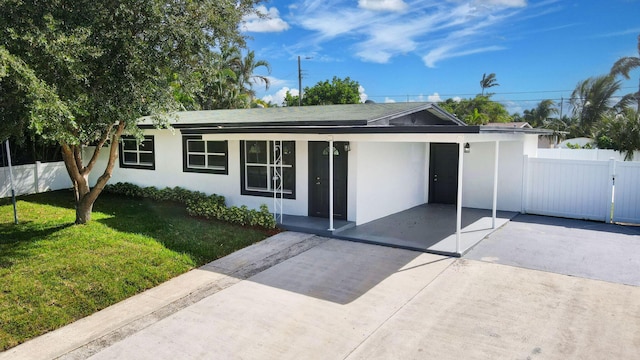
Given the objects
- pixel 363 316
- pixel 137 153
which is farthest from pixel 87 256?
pixel 137 153

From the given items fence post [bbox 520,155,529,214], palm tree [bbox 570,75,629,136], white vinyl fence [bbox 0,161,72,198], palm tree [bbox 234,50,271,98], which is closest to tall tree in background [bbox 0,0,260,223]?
white vinyl fence [bbox 0,161,72,198]

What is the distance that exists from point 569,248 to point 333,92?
30.3 meters

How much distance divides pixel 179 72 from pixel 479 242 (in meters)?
6.72

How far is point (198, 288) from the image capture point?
256 inches

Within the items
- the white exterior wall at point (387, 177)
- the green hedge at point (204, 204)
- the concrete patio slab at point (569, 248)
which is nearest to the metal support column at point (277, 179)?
the green hedge at point (204, 204)

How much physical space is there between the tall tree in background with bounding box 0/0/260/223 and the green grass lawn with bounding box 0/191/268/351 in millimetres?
1899

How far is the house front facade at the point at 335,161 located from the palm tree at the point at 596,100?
95.5 ft

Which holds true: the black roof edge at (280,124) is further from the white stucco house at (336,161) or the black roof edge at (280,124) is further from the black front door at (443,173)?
the black front door at (443,173)

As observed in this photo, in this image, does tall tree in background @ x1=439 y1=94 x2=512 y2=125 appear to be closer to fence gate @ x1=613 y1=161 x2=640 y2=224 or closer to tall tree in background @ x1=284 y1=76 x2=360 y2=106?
tall tree in background @ x1=284 y1=76 x2=360 y2=106

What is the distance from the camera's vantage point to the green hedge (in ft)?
32.4

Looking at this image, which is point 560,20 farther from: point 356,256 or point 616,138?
point 356,256

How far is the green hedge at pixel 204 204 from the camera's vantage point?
9.88 meters

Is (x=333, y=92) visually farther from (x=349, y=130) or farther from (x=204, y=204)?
(x=349, y=130)

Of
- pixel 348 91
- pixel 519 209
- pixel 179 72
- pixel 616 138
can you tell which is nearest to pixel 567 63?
pixel 348 91
